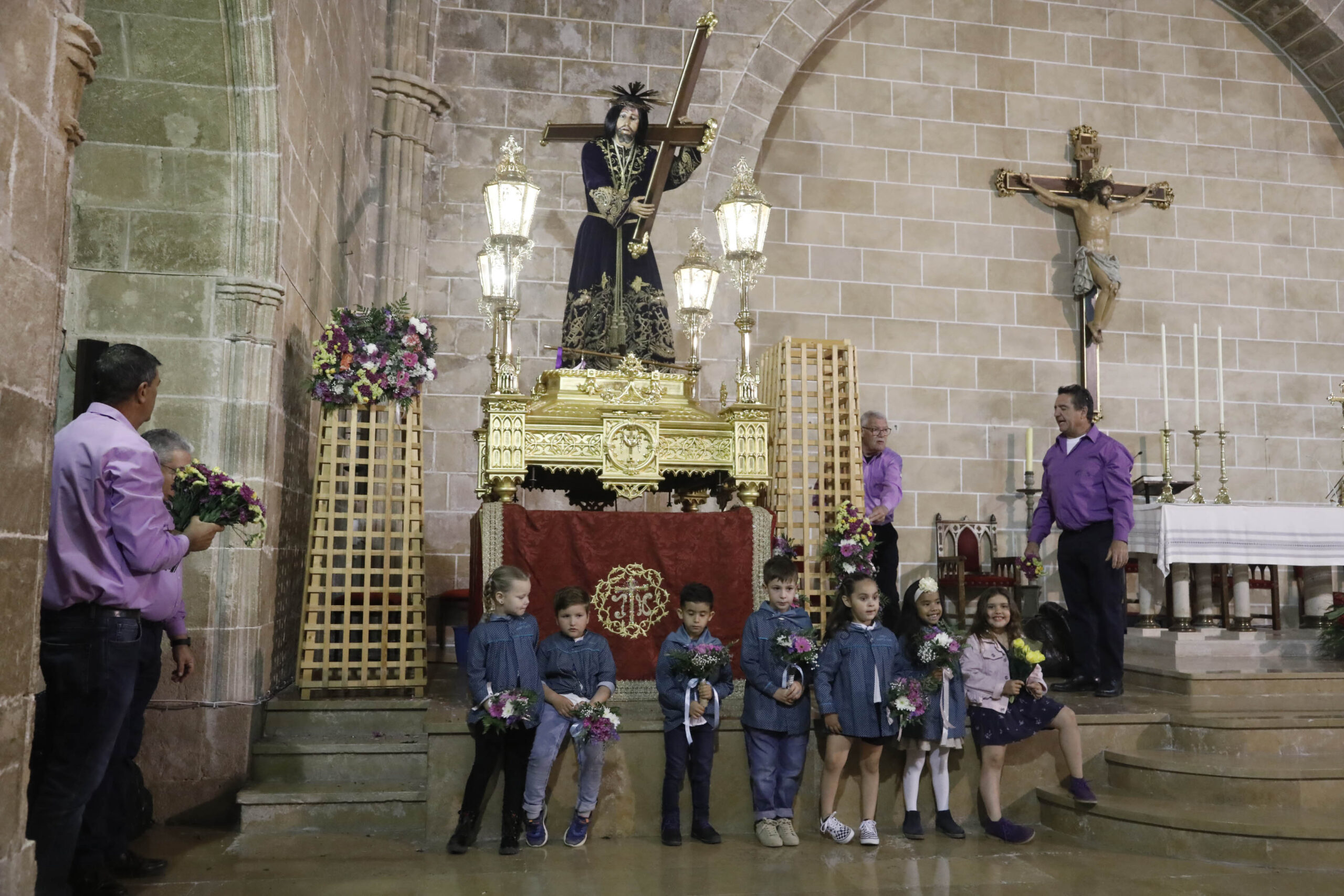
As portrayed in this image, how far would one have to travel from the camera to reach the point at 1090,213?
417 inches

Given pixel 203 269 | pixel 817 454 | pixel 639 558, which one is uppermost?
pixel 203 269

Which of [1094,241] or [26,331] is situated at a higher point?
[1094,241]

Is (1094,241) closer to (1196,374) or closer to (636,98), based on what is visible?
(1196,374)

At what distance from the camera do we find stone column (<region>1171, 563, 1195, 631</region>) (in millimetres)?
7180

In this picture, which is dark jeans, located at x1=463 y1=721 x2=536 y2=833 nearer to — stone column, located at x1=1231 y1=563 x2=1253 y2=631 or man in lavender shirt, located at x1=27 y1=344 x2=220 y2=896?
man in lavender shirt, located at x1=27 y1=344 x2=220 y2=896

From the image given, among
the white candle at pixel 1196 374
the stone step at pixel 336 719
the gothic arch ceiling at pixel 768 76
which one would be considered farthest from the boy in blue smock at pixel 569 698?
the white candle at pixel 1196 374

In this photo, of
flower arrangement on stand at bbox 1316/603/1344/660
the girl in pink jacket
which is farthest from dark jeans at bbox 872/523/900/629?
flower arrangement on stand at bbox 1316/603/1344/660

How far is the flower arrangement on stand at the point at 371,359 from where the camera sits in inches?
225

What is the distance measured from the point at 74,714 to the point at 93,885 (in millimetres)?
891

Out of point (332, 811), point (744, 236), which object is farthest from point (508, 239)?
point (332, 811)

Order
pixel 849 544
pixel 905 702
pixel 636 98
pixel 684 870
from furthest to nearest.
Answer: pixel 636 98, pixel 849 544, pixel 905 702, pixel 684 870

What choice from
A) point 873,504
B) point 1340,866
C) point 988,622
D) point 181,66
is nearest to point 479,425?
point 873,504

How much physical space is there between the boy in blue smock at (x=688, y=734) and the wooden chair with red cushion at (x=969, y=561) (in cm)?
386

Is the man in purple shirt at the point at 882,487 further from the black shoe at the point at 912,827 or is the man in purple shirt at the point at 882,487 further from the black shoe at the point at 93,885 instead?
the black shoe at the point at 93,885
